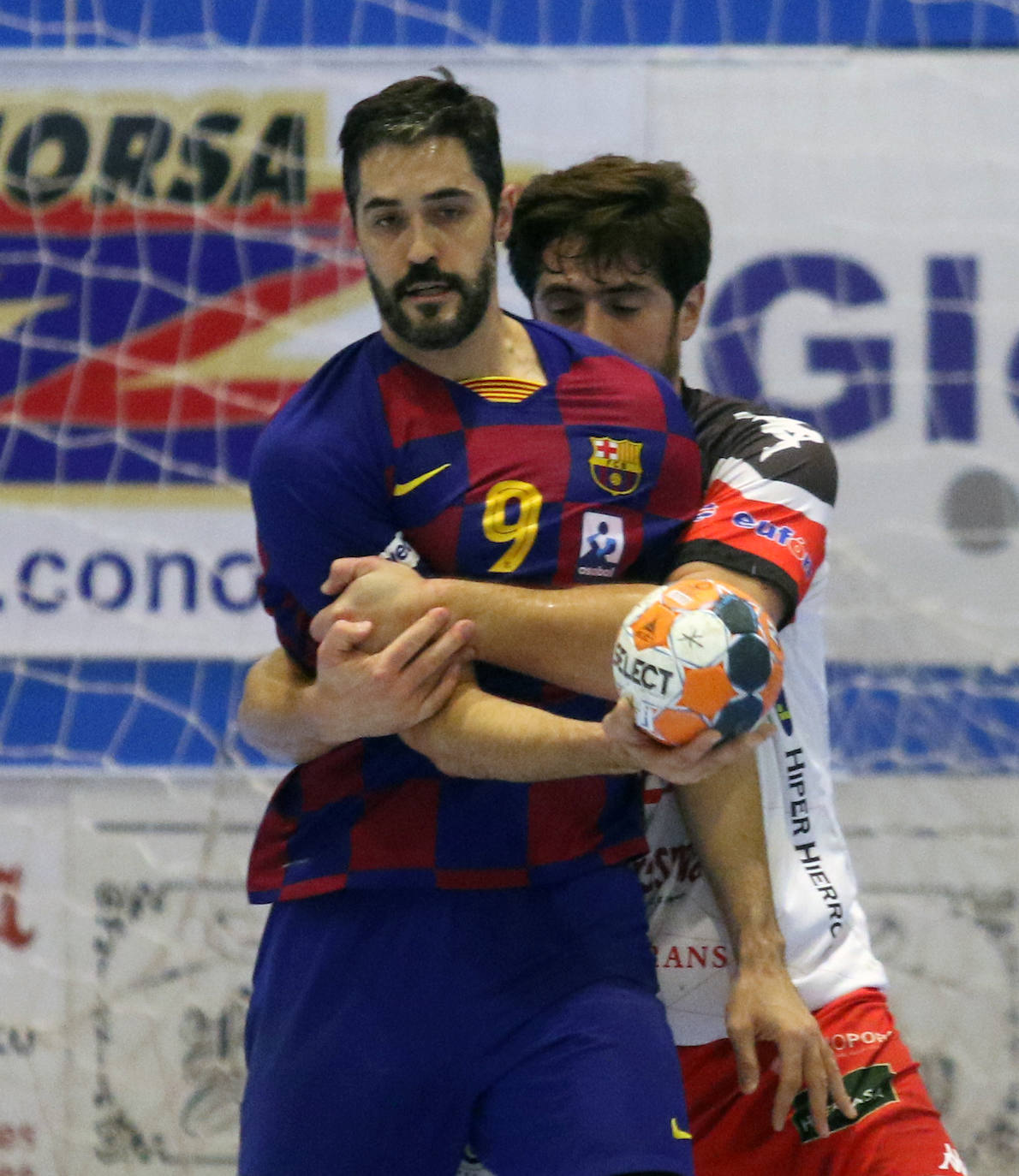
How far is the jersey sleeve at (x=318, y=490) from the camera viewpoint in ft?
6.28

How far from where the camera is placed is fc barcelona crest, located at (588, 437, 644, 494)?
1971 millimetres

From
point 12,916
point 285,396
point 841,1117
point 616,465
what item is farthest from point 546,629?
point 12,916

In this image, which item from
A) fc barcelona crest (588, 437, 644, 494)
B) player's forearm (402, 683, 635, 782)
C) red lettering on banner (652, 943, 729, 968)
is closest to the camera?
player's forearm (402, 683, 635, 782)

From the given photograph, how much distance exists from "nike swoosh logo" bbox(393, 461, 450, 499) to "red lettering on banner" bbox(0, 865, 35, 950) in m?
2.37

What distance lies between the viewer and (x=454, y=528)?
1928 mm

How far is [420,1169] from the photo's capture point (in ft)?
6.16

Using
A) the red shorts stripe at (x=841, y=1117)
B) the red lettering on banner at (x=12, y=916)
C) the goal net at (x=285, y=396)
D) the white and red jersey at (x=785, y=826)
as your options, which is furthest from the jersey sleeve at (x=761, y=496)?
the red lettering on banner at (x=12, y=916)

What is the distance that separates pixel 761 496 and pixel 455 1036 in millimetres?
847

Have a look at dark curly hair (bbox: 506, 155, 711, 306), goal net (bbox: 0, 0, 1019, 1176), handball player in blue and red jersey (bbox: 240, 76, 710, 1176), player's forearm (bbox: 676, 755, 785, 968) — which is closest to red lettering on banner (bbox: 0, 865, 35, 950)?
goal net (bbox: 0, 0, 1019, 1176)

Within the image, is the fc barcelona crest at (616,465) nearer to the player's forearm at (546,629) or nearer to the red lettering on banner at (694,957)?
the player's forearm at (546,629)

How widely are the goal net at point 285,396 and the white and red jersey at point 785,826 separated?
1.53 meters

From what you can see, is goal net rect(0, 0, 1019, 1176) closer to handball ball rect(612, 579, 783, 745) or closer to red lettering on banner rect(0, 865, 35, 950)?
red lettering on banner rect(0, 865, 35, 950)

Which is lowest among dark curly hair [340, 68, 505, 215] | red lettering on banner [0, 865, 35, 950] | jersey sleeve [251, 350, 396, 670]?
red lettering on banner [0, 865, 35, 950]

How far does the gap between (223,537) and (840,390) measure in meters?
1.59
